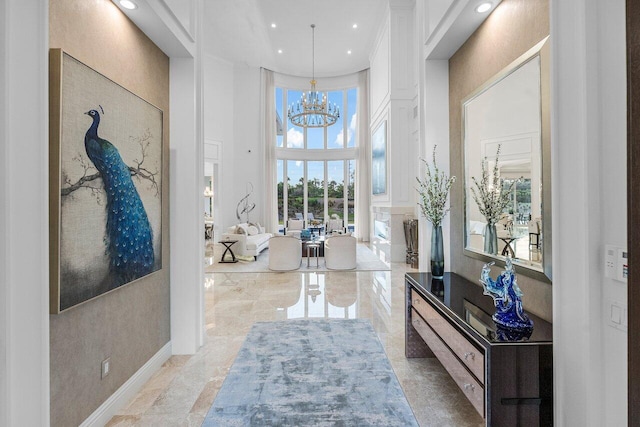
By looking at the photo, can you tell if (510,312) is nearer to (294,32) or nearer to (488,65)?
(488,65)

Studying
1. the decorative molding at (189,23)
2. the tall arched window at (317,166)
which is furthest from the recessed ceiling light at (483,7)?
the tall arched window at (317,166)

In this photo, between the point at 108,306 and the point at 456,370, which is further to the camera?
the point at 108,306

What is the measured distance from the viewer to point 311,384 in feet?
7.96

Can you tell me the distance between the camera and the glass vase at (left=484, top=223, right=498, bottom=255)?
2225 mm

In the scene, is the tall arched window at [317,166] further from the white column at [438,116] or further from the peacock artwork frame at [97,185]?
the peacock artwork frame at [97,185]

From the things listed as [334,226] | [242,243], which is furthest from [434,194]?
[334,226]

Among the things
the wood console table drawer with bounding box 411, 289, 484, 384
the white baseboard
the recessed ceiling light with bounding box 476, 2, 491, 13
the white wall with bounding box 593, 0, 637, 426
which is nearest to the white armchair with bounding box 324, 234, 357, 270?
the wood console table drawer with bounding box 411, 289, 484, 384

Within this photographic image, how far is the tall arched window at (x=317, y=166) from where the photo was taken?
11125 millimetres

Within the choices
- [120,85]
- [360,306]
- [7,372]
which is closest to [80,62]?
[120,85]

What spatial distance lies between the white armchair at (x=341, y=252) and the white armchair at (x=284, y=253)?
670mm

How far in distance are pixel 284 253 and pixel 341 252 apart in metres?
1.13

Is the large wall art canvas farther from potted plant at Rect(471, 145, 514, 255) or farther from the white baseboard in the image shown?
the white baseboard

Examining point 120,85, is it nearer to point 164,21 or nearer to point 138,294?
point 164,21

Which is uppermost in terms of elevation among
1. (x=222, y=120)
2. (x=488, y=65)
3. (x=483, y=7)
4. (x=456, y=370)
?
(x=222, y=120)
